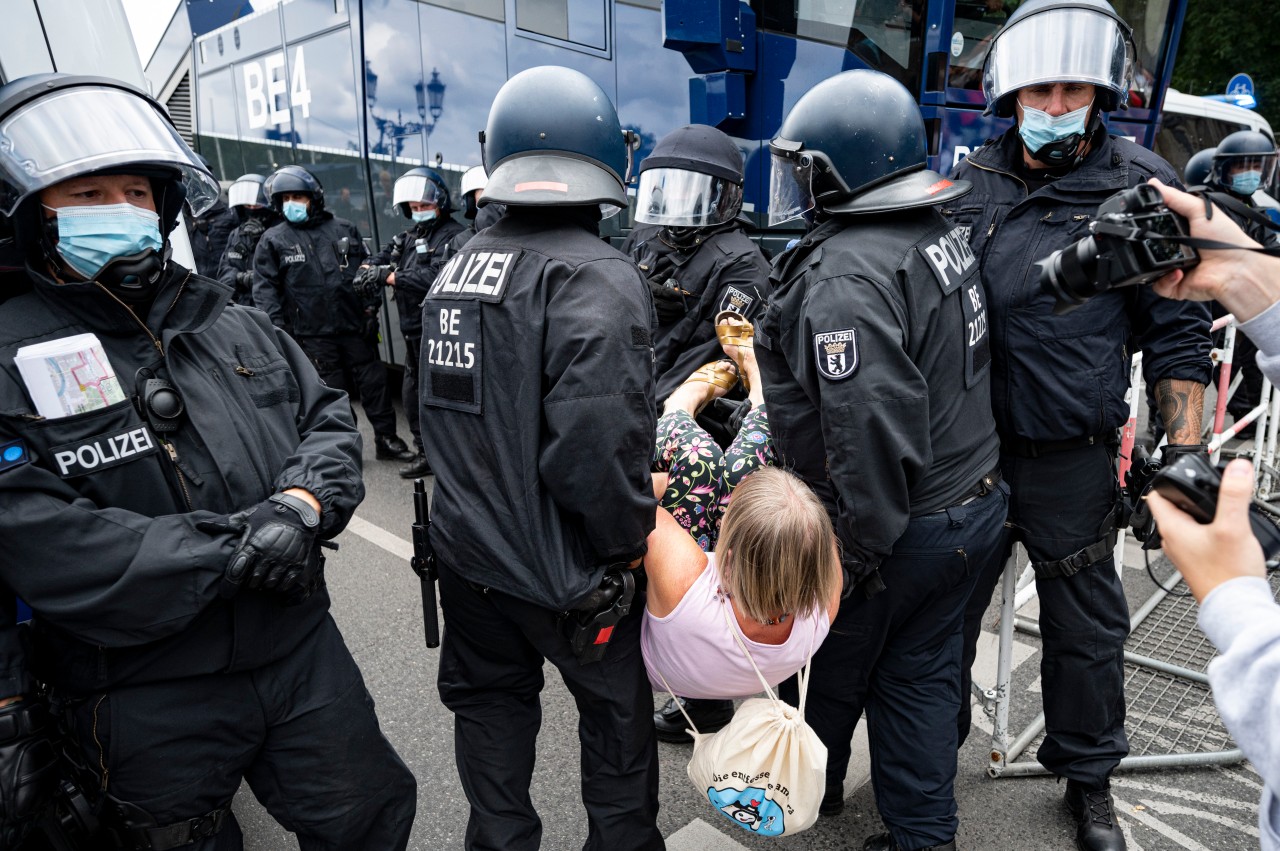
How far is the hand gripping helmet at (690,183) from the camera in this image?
11.0ft

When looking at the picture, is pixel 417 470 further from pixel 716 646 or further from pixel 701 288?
pixel 716 646

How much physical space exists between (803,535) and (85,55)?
2231 mm

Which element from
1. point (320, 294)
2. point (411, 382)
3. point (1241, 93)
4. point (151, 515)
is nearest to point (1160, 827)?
point (151, 515)

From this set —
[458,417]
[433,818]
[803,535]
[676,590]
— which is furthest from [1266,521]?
[433,818]

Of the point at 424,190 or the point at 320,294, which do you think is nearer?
the point at 424,190

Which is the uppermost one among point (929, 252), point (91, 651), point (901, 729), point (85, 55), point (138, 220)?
point (85, 55)

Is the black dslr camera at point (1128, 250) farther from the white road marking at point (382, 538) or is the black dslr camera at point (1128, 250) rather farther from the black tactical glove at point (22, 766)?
the white road marking at point (382, 538)

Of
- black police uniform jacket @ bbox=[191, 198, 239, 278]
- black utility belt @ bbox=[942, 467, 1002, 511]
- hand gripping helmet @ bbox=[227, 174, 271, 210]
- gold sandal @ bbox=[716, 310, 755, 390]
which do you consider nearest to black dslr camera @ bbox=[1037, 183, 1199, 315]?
black utility belt @ bbox=[942, 467, 1002, 511]

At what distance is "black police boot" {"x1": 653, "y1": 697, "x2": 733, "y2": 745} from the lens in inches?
119

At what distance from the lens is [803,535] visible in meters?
1.77

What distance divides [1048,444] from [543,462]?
141 cm

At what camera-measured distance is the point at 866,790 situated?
8.94 ft

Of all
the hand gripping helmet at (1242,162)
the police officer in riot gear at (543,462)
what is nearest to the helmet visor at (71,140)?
the police officer in riot gear at (543,462)

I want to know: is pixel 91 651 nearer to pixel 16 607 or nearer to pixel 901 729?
pixel 16 607
